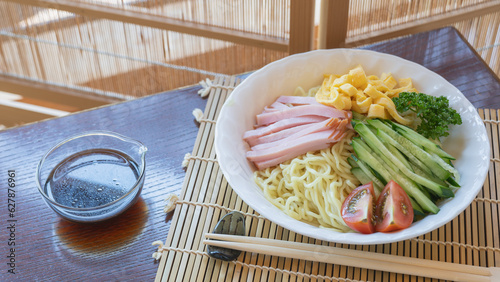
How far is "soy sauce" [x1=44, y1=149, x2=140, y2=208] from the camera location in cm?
182

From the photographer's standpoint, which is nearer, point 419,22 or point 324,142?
point 324,142

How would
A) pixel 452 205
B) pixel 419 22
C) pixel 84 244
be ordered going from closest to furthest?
pixel 452 205
pixel 84 244
pixel 419 22

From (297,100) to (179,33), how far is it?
1070 mm

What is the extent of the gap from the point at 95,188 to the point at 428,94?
1.40m

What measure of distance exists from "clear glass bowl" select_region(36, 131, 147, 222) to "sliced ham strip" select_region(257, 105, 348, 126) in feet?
1.67

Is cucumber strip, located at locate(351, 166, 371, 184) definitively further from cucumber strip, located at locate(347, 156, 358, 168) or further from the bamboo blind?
the bamboo blind

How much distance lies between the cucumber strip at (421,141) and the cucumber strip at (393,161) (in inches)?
4.8

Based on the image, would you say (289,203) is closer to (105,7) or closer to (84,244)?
(84,244)

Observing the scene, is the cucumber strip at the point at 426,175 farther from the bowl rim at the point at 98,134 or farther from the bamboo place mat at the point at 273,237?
the bowl rim at the point at 98,134

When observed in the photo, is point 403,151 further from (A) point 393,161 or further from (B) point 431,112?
(B) point 431,112

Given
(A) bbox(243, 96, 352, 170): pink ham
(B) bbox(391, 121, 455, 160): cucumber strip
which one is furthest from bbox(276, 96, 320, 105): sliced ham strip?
(B) bbox(391, 121, 455, 160): cucumber strip

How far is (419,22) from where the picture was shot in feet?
8.59

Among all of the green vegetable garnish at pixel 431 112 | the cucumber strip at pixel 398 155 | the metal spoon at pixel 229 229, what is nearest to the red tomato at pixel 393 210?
the cucumber strip at pixel 398 155

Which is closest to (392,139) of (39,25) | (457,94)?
(457,94)
